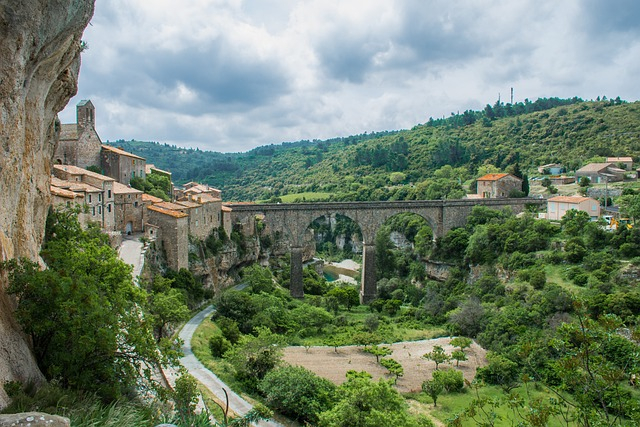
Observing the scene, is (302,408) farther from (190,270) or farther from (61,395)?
(190,270)

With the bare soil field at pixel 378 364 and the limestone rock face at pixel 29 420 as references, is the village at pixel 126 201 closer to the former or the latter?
the bare soil field at pixel 378 364

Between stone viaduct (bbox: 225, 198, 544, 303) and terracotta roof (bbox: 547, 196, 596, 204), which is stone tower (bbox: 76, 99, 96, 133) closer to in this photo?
stone viaduct (bbox: 225, 198, 544, 303)

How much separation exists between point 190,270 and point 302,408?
18102 mm

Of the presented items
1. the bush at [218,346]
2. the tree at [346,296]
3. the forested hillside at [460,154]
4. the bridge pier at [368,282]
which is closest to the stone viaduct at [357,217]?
the bridge pier at [368,282]

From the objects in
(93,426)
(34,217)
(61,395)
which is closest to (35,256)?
(34,217)

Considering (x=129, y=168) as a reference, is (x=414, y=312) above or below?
below

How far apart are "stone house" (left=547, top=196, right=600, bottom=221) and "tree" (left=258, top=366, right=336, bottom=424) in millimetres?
35949

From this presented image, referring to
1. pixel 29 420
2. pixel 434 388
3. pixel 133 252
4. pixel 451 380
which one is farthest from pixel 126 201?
pixel 29 420

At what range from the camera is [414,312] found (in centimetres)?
4316

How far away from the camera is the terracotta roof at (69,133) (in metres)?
40.9

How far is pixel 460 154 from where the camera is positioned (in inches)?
4050

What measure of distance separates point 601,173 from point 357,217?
118 ft

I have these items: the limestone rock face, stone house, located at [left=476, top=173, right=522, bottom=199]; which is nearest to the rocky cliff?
the limestone rock face

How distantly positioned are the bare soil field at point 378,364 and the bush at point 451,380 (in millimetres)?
1387
